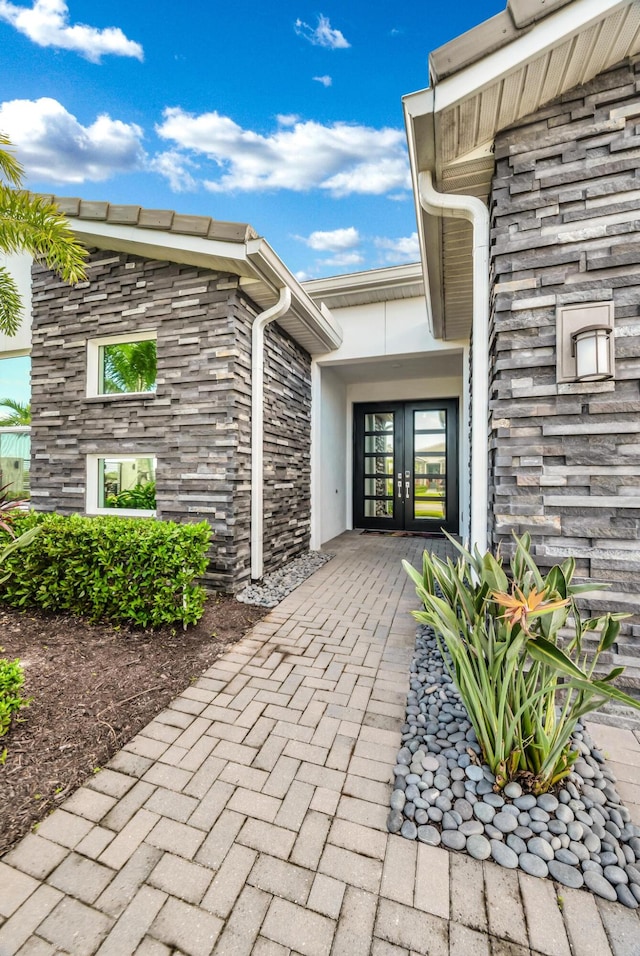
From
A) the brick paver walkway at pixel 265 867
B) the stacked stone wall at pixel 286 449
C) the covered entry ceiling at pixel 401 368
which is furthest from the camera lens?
the covered entry ceiling at pixel 401 368

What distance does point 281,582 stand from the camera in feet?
14.2

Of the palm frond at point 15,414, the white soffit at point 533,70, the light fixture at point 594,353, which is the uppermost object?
the white soffit at point 533,70

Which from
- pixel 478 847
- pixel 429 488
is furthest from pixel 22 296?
pixel 478 847

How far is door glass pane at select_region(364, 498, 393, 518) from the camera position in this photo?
25.9ft

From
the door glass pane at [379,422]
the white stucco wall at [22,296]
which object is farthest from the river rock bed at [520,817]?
the white stucco wall at [22,296]

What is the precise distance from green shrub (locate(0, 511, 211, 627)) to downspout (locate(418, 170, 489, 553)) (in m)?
2.12

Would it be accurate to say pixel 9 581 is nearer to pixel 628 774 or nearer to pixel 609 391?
pixel 628 774

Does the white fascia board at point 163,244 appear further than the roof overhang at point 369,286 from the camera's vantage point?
No

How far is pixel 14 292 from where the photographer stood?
435 cm

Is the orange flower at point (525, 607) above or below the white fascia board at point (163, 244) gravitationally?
below

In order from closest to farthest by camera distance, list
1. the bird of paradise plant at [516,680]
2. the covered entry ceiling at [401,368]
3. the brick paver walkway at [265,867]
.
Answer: the brick paver walkway at [265,867]
the bird of paradise plant at [516,680]
the covered entry ceiling at [401,368]

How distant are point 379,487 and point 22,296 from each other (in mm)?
6512

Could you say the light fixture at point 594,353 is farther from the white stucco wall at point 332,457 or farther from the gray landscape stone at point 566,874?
the white stucco wall at point 332,457

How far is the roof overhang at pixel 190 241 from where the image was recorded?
11.3 ft
